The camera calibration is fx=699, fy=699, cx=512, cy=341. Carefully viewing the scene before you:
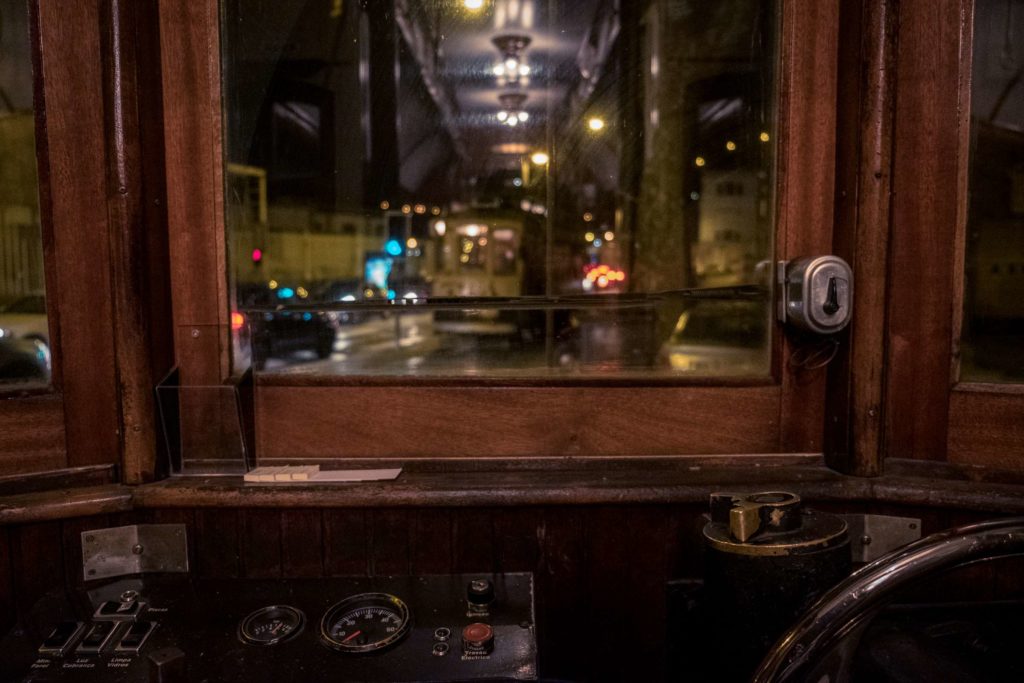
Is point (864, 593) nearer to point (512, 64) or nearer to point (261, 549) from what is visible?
point (261, 549)

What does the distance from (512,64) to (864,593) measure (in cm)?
171

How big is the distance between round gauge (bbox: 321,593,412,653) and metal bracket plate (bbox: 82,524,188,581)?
627mm

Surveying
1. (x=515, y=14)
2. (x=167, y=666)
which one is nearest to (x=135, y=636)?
(x=167, y=666)

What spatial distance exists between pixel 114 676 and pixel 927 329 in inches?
83.6

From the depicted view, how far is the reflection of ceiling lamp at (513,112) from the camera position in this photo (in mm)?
2148

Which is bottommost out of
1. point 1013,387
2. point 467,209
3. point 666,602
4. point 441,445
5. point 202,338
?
point 666,602

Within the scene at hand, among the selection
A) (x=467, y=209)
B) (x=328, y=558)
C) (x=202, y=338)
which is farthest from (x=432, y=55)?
(x=328, y=558)

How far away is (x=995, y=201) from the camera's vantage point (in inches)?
76.2

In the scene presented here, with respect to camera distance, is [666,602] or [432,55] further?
[432,55]

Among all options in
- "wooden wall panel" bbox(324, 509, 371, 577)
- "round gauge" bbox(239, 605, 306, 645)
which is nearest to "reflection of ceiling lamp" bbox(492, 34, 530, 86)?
"wooden wall panel" bbox(324, 509, 371, 577)

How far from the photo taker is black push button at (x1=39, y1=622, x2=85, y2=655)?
55.5 inches

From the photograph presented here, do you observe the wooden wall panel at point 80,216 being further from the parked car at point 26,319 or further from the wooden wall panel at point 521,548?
the wooden wall panel at point 521,548

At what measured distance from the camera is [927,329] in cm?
195

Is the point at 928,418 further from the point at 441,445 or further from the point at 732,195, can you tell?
the point at 441,445
